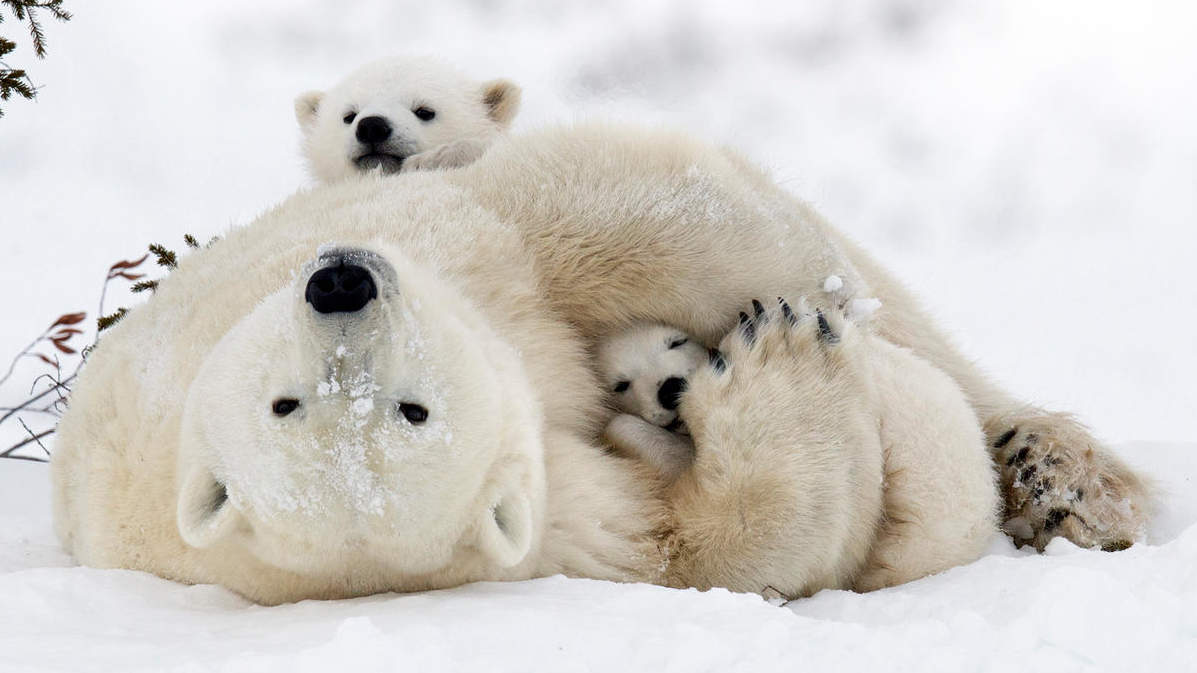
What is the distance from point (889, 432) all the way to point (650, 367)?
658 millimetres

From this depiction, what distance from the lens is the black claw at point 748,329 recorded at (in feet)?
10.2

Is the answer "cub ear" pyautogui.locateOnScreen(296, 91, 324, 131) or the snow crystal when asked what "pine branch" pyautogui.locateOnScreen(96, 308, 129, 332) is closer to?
"cub ear" pyautogui.locateOnScreen(296, 91, 324, 131)

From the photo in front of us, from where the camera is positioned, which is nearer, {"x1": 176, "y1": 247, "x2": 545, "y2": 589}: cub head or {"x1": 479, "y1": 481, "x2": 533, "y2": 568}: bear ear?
{"x1": 176, "y1": 247, "x2": 545, "y2": 589}: cub head

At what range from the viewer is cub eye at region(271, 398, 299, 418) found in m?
2.28

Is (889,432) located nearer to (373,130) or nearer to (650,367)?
(650,367)

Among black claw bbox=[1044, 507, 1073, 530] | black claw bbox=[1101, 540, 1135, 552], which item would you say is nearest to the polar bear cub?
black claw bbox=[1044, 507, 1073, 530]

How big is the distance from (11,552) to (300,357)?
1.62 metres

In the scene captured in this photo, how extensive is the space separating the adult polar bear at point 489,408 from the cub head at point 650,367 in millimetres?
62

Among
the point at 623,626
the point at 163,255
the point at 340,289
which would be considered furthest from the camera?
the point at 163,255

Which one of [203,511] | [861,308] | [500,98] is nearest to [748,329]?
[861,308]

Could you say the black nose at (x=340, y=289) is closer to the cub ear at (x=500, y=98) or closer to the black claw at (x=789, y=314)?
the black claw at (x=789, y=314)

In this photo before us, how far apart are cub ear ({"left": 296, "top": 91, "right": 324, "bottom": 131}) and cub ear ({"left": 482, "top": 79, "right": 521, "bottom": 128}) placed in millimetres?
756

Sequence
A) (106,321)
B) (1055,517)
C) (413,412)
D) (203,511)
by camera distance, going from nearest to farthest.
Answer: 1. (413,412)
2. (203,511)
3. (1055,517)
4. (106,321)

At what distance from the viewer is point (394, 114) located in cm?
486
